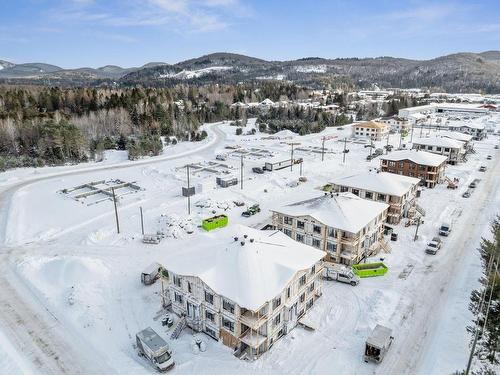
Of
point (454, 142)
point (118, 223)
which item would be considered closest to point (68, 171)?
point (118, 223)

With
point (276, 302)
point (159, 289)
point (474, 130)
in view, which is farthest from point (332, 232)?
point (474, 130)

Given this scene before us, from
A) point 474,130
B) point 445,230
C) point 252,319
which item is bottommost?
point 445,230

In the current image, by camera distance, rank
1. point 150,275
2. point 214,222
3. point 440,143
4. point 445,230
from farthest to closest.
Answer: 1. point 440,143
2. point 214,222
3. point 445,230
4. point 150,275

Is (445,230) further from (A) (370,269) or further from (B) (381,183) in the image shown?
(A) (370,269)

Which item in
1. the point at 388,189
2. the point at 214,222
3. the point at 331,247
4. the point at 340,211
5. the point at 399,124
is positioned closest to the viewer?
the point at 331,247

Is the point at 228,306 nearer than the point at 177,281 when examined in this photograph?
Yes

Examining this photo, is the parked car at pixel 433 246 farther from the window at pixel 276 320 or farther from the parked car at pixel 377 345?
the window at pixel 276 320
